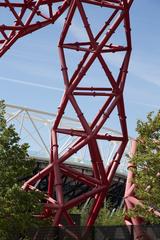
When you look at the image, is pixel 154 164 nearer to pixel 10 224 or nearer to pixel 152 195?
pixel 152 195

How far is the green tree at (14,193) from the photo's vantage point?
2103 cm

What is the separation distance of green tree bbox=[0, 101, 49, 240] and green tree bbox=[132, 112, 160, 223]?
633 cm

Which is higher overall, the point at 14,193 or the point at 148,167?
the point at 148,167

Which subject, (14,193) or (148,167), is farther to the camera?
(148,167)

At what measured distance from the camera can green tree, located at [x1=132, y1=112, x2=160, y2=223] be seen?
26.7 metres

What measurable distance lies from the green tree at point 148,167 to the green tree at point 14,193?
6331 mm

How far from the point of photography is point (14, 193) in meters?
21.1

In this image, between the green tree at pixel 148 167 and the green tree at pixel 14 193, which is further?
the green tree at pixel 148 167

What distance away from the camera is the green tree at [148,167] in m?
26.7

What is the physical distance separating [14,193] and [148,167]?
8.35 metres

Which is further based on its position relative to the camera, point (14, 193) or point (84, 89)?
point (84, 89)

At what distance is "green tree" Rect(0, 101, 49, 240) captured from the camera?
21031 mm

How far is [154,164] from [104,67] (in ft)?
20.1

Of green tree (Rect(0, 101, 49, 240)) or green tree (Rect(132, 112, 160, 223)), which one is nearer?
green tree (Rect(0, 101, 49, 240))
